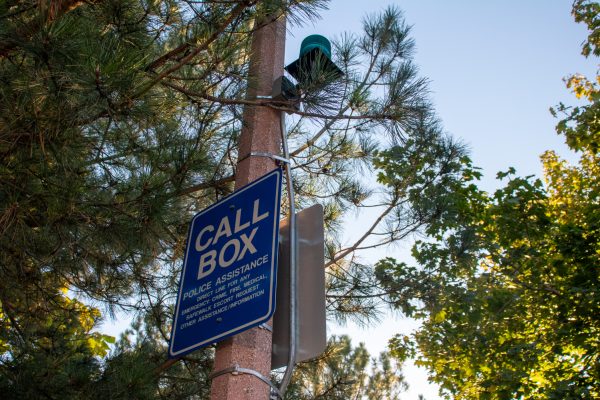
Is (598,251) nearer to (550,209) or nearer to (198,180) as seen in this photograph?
(550,209)

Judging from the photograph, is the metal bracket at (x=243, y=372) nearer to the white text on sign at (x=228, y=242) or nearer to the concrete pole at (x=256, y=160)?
the concrete pole at (x=256, y=160)

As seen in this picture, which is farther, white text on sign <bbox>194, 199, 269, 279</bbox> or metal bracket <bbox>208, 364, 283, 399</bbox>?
white text on sign <bbox>194, 199, 269, 279</bbox>

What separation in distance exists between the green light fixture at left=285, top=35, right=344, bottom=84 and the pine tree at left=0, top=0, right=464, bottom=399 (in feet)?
0.28

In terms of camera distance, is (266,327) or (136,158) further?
(136,158)

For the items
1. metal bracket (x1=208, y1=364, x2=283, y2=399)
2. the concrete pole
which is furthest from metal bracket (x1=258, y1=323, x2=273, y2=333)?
metal bracket (x1=208, y1=364, x2=283, y2=399)

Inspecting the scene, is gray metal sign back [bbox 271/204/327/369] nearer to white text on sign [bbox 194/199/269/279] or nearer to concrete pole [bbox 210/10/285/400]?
concrete pole [bbox 210/10/285/400]

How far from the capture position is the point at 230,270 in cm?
192

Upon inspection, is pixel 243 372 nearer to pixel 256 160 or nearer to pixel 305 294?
pixel 305 294

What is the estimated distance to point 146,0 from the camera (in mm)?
2609

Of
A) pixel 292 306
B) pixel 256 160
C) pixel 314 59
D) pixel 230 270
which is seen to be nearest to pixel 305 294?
pixel 292 306

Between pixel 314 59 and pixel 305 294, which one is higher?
pixel 314 59

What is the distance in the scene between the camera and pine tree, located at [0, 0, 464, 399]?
93.7 inches

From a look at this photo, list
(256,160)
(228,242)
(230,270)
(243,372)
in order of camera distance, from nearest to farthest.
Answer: (243,372) < (230,270) < (228,242) < (256,160)

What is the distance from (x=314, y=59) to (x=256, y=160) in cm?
63
